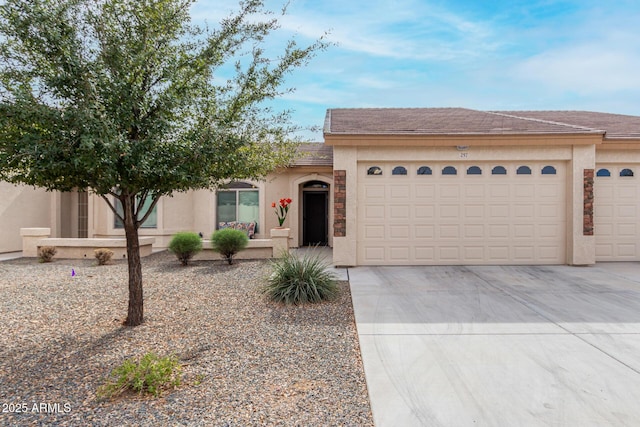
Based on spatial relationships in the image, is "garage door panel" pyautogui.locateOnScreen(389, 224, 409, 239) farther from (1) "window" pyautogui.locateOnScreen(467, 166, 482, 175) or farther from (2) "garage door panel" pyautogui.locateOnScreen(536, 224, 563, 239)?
(2) "garage door panel" pyautogui.locateOnScreen(536, 224, 563, 239)

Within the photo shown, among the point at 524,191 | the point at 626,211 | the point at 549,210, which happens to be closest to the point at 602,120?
the point at 626,211

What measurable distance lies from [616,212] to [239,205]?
12026 mm

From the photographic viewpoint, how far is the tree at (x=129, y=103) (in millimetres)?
4004

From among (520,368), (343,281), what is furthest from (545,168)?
(520,368)

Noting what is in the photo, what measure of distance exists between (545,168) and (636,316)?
17.7ft

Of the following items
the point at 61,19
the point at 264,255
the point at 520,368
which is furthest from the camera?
the point at 264,255

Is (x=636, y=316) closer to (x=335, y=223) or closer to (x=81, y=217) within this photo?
(x=335, y=223)

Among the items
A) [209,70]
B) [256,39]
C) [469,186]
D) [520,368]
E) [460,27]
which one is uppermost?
[460,27]

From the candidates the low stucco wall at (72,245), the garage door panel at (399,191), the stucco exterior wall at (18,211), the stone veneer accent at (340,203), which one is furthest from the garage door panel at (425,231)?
the stucco exterior wall at (18,211)

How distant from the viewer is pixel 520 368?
12.7 feet

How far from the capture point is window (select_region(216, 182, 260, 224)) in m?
14.4

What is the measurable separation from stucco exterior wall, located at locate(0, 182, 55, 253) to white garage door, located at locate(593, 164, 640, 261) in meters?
18.1

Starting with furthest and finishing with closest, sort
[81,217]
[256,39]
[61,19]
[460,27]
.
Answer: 1. [81,217]
2. [460,27]
3. [256,39]
4. [61,19]

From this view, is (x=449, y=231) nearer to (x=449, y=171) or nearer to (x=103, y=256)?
(x=449, y=171)
